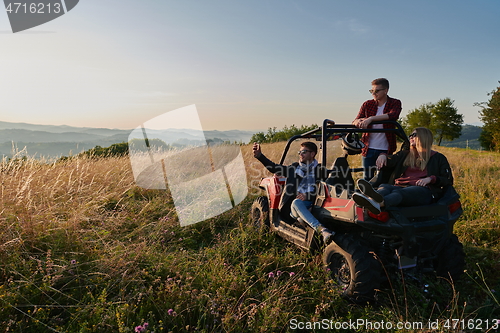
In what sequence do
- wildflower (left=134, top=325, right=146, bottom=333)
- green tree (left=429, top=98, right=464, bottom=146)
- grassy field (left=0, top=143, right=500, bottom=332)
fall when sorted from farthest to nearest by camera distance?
green tree (left=429, top=98, right=464, bottom=146) < grassy field (left=0, top=143, right=500, bottom=332) < wildflower (left=134, top=325, right=146, bottom=333)

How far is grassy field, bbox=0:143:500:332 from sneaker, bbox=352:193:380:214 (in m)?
0.82

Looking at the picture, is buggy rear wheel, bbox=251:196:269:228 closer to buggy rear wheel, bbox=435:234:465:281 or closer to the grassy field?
the grassy field

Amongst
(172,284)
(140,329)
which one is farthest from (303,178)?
(140,329)

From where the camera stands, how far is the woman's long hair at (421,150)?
12.7 ft

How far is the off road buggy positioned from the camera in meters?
3.14

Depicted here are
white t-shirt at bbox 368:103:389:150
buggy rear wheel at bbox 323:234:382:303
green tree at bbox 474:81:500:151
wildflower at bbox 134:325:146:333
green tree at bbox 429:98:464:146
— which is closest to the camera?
wildflower at bbox 134:325:146:333

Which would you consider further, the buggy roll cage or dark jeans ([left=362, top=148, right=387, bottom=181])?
dark jeans ([left=362, top=148, right=387, bottom=181])

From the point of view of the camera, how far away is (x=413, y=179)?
3924 mm

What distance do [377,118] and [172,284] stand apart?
10.6 ft

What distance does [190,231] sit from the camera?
5.46 m

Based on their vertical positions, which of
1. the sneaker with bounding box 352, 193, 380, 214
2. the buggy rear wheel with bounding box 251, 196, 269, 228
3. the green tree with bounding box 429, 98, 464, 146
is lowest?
the buggy rear wheel with bounding box 251, 196, 269, 228

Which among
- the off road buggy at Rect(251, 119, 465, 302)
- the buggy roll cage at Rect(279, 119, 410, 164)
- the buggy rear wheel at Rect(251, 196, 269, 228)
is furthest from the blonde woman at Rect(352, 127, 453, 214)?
the buggy rear wheel at Rect(251, 196, 269, 228)

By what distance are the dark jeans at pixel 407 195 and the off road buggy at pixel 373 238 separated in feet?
0.34

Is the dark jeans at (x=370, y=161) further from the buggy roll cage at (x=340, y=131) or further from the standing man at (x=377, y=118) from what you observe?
the buggy roll cage at (x=340, y=131)
